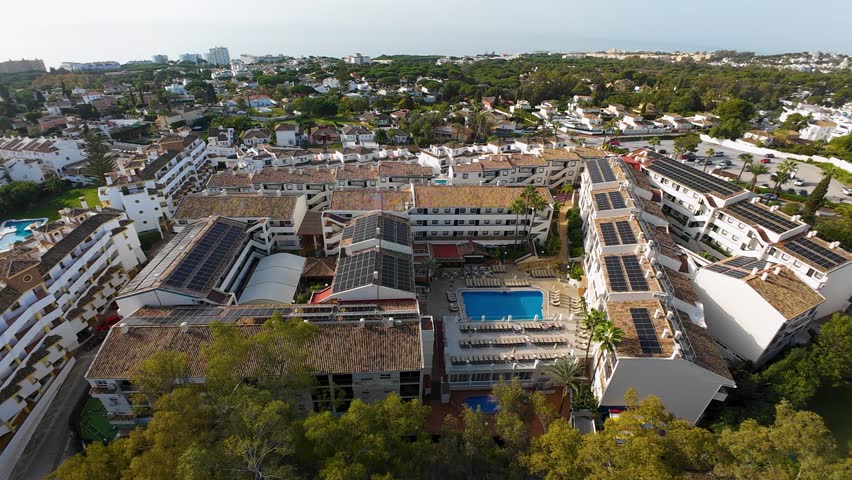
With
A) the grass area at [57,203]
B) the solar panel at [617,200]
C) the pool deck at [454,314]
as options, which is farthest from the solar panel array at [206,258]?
the grass area at [57,203]

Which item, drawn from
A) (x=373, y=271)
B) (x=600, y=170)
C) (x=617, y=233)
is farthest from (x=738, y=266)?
(x=373, y=271)

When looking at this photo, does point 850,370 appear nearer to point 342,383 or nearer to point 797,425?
point 797,425

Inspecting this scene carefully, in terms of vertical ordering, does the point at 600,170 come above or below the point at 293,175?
above

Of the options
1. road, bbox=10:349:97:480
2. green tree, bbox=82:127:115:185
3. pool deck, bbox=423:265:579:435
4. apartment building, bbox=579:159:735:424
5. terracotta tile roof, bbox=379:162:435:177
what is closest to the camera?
apartment building, bbox=579:159:735:424

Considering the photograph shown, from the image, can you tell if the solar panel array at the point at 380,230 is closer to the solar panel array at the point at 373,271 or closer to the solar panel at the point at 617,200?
the solar panel array at the point at 373,271

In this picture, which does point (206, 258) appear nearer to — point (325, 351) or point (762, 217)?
point (325, 351)

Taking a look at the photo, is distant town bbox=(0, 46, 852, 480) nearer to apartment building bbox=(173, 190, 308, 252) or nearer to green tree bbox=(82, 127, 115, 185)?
apartment building bbox=(173, 190, 308, 252)

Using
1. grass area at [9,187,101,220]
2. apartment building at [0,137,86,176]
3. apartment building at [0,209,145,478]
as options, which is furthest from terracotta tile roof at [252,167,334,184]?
apartment building at [0,137,86,176]
